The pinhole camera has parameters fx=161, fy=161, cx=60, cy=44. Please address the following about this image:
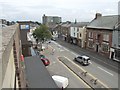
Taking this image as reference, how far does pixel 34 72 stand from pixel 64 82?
3235mm

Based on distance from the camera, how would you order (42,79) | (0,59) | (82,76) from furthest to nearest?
1. (82,76)
2. (42,79)
3. (0,59)

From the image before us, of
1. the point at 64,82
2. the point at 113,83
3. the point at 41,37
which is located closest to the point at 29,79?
the point at 64,82

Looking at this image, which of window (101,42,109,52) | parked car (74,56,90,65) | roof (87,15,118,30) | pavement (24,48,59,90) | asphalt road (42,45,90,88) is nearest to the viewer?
pavement (24,48,59,90)

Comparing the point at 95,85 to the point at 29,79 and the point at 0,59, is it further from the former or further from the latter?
the point at 0,59

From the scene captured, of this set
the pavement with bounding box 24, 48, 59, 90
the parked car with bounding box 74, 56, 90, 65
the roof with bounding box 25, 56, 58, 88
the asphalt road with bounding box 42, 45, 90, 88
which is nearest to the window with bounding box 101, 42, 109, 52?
the parked car with bounding box 74, 56, 90, 65

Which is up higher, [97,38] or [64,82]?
[97,38]

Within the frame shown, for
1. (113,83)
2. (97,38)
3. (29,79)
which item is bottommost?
(113,83)

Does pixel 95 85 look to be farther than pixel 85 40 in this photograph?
No

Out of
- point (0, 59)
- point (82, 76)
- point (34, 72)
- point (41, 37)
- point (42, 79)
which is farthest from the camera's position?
point (41, 37)

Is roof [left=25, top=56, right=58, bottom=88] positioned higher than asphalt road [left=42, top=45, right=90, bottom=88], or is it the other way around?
roof [left=25, top=56, right=58, bottom=88]

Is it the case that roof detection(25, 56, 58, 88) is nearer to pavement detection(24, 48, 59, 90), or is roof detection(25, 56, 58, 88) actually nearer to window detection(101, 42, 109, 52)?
pavement detection(24, 48, 59, 90)

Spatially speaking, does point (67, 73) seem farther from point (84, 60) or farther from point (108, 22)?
point (108, 22)

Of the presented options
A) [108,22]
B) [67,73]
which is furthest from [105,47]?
[67,73]

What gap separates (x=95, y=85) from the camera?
17.2 m
